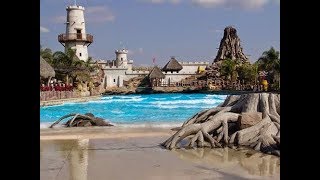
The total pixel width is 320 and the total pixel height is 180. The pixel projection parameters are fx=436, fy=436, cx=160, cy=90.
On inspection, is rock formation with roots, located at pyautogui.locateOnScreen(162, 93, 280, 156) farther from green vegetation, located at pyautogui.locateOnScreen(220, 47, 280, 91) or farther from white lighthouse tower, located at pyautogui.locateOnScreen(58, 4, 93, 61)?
white lighthouse tower, located at pyautogui.locateOnScreen(58, 4, 93, 61)

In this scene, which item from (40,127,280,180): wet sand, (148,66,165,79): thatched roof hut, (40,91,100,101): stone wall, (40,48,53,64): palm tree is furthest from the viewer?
(148,66,165,79): thatched roof hut

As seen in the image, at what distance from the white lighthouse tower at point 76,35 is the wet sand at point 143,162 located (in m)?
44.7

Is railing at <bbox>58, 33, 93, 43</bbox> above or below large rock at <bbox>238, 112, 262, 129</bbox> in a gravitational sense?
above

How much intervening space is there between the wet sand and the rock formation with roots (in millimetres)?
379

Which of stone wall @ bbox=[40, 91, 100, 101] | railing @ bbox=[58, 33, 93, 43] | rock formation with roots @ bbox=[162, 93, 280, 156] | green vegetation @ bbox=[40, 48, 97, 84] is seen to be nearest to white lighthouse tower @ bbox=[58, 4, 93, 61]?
railing @ bbox=[58, 33, 93, 43]

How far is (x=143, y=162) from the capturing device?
26.4 ft

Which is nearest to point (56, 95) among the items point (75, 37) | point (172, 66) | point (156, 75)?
point (75, 37)

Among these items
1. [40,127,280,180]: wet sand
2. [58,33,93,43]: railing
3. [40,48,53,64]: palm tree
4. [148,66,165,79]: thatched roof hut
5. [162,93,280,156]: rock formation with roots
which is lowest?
[40,127,280,180]: wet sand

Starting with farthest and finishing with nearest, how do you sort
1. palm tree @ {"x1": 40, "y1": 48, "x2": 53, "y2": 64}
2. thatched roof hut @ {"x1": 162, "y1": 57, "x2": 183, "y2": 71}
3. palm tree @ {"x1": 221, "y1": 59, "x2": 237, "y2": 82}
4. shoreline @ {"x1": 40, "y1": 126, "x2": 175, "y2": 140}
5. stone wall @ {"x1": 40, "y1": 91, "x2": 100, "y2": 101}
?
thatched roof hut @ {"x1": 162, "y1": 57, "x2": 183, "y2": 71}
palm tree @ {"x1": 221, "y1": 59, "x2": 237, "y2": 82}
palm tree @ {"x1": 40, "y1": 48, "x2": 53, "y2": 64}
stone wall @ {"x1": 40, "y1": 91, "x2": 100, "y2": 101}
shoreline @ {"x1": 40, "y1": 126, "x2": 175, "y2": 140}

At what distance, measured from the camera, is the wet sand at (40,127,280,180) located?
6.81 meters

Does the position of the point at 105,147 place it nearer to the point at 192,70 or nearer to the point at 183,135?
the point at 183,135
